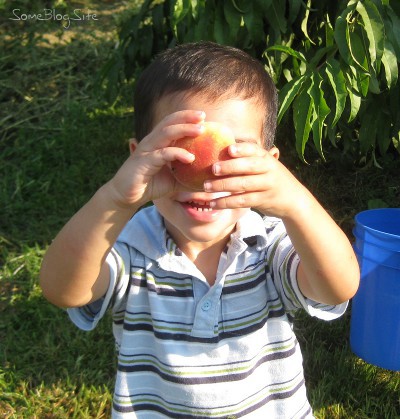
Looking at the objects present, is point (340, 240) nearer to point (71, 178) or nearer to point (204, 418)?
point (204, 418)

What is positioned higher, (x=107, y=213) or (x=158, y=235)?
(x=107, y=213)

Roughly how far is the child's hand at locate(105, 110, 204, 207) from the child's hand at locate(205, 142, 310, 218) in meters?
0.08

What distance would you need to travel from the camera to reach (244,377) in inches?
68.2

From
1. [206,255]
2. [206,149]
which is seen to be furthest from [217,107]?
[206,255]

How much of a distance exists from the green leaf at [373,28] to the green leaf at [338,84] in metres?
0.13

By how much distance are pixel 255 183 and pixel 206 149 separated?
0.12 meters

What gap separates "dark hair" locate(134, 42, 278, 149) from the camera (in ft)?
5.11

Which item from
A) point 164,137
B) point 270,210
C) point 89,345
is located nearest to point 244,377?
point 270,210

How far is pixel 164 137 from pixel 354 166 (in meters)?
2.46

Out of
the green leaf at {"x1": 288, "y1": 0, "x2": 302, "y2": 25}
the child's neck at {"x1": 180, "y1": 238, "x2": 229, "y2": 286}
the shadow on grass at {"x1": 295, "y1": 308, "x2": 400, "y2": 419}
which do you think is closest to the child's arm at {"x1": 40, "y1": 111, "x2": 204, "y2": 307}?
the child's neck at {"x1": 180, "y1": 238, "x2": 229, "y2": 286}

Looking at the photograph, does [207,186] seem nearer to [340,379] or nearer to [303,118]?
[303,118]

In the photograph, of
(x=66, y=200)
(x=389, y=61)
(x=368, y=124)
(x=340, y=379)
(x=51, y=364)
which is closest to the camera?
(x=389, y=61)

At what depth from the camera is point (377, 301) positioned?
7.80ft

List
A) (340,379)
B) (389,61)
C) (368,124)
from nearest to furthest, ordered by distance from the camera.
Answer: (389,61) → (340,379) → (368,124)
